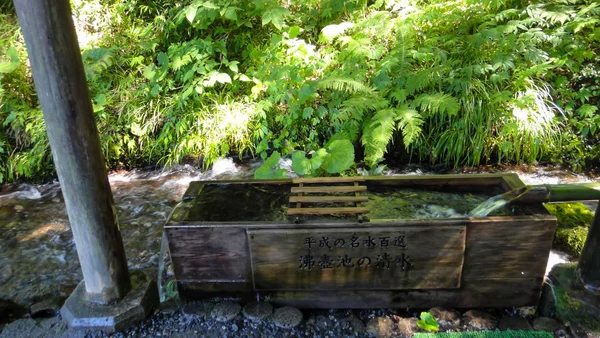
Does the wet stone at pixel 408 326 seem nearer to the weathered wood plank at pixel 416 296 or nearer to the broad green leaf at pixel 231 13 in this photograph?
the weathered wood plank at pixel 416 296

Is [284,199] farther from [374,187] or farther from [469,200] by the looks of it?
[469,200]

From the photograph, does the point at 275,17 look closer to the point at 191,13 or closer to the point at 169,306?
the point at 191,13

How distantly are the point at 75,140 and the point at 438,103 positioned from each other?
4.13m

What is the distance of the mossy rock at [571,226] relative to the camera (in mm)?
3662

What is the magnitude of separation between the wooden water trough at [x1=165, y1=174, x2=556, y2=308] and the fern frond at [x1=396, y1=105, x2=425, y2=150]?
6.76 ft

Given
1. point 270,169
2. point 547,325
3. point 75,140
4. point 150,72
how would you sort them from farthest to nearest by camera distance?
point 150,72 → point 270,169 → point 547,325 → point 75,140

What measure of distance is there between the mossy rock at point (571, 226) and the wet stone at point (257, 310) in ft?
8.96

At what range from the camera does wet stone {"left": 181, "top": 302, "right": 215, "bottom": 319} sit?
118 inches

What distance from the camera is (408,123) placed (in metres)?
5.01

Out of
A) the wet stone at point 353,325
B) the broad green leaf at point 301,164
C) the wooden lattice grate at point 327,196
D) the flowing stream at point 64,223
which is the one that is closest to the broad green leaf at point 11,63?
the flowing stream at point 64,223

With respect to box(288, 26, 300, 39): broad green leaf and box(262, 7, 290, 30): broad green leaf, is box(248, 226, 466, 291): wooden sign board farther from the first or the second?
box(288, 26, 300, 39): broad green leaf

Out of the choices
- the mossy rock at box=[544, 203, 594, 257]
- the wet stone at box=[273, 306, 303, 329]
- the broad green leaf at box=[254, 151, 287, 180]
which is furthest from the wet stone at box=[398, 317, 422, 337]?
the broad green leaf at box=[254, 151, 287, 180]

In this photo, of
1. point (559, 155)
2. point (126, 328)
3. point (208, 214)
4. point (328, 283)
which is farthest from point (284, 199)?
point (559, 155)

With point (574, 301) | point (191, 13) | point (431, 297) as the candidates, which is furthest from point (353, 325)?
point (191, 13)
